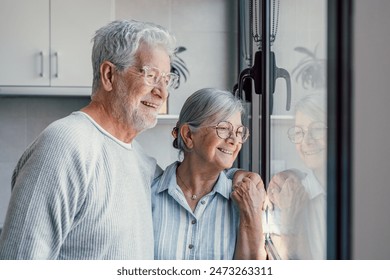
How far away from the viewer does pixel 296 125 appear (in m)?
0.97

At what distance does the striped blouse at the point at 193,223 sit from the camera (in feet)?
3.35

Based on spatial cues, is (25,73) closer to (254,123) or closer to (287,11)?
(254,123)

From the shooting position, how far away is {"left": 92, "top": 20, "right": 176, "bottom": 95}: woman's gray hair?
0.93m

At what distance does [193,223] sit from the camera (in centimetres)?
104

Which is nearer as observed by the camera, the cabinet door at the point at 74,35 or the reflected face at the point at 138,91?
the reflected face at the point at 138,91

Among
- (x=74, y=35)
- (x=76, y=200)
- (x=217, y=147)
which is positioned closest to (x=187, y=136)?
(x=217, y=147)

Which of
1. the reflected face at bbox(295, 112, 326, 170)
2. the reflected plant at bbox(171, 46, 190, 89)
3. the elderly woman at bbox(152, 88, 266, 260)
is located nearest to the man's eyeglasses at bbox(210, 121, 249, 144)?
the elderly woman at bbox(152, 88, 266, 260)

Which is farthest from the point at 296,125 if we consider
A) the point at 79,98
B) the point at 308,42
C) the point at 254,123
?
the point at 79,98

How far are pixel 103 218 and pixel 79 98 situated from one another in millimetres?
1202
